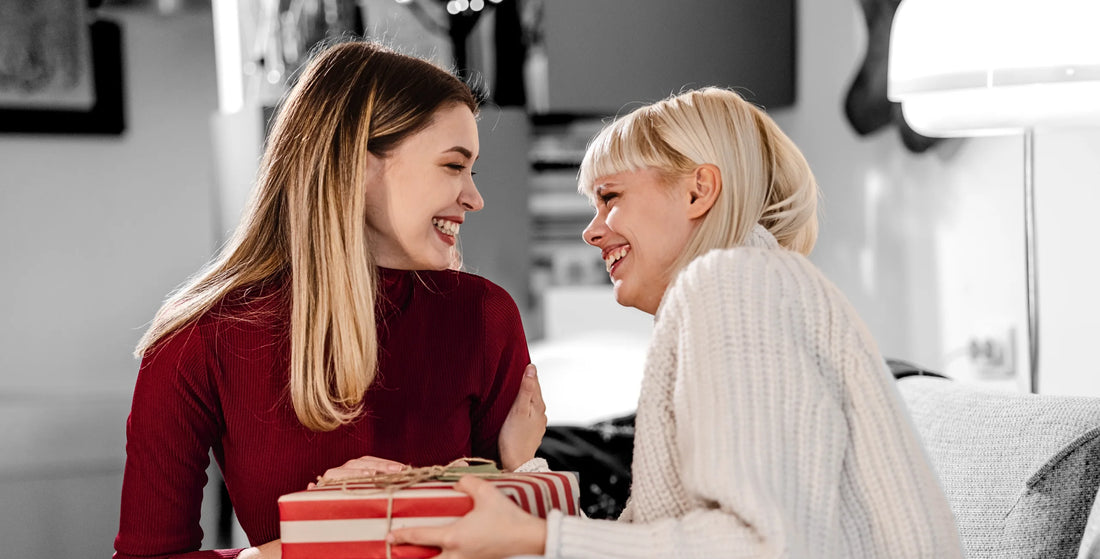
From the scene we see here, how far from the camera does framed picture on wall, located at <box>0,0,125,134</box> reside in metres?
3.57

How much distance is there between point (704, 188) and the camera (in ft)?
4.02

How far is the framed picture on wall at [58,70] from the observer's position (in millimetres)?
3566

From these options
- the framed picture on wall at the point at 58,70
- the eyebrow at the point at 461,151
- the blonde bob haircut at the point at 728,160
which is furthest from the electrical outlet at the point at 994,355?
the framed picture on wall at the point at 58,70

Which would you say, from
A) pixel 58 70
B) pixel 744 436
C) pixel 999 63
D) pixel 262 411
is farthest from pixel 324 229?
pixel 58 70

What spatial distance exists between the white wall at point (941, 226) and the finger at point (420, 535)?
1.65 m

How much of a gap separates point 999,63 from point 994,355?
2.81 ft

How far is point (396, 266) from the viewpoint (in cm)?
142

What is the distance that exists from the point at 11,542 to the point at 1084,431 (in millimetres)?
3060

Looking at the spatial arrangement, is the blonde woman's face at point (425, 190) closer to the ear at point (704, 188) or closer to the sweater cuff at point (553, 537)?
the ear at point (704, 188)

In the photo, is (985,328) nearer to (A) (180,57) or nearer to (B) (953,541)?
(B) (953,541)

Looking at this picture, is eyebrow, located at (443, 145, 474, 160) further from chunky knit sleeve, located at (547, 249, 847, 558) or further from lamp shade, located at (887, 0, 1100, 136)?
lamp shade, located at (887, 0, 1100, 136)

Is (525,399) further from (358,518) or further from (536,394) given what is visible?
(358,518)

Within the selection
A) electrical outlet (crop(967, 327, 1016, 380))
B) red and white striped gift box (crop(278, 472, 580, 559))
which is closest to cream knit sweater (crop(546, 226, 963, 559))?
red and white striped gift box (crop(278, 472, 580, 559))

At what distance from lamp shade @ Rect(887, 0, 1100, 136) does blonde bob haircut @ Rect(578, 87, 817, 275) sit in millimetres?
721
